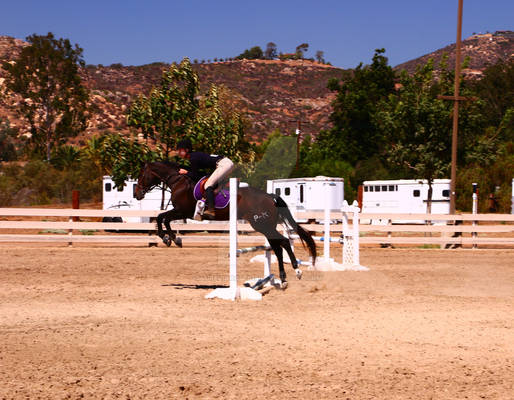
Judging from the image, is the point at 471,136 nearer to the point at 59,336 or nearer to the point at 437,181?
the point at 437,181

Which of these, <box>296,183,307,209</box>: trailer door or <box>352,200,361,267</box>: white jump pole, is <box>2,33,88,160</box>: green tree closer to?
<box>296,183,307,209</box>: trailer door

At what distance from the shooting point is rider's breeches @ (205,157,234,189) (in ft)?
30.6

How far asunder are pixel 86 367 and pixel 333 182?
26.2m

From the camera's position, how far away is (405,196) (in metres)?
32.5

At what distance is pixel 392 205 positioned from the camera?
108 ft

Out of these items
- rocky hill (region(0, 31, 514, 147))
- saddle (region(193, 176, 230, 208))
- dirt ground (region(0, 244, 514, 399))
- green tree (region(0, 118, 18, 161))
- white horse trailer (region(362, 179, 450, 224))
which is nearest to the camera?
dirt ground (region(0, 244, 514, 399))

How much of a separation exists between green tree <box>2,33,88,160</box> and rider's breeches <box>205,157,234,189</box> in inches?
1978

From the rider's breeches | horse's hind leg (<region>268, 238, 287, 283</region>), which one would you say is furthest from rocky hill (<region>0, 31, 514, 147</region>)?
the rider's breeches

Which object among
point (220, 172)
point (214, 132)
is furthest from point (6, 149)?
point (220, 172)

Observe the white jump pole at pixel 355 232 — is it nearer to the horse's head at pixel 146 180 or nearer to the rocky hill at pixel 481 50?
the horse's head at pixel 146 180

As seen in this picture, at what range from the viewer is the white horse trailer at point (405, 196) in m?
31.5

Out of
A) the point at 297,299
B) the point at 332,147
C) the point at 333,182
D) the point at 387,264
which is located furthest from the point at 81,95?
the point at 297,299

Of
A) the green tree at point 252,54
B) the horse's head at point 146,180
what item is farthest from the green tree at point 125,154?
the green tree at point 252,54

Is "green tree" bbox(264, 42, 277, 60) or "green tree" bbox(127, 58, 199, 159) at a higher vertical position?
"green tree" bbox(264, 42, 277, 60)
